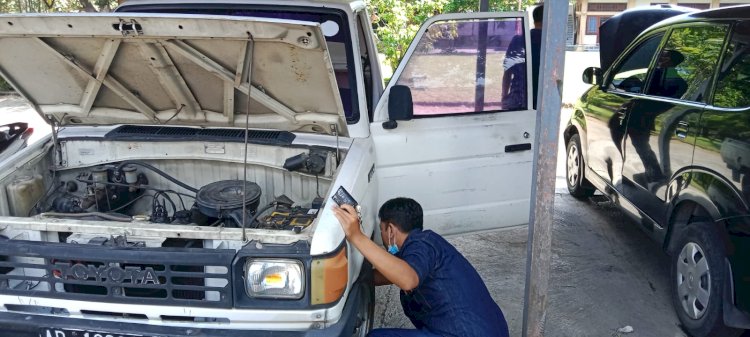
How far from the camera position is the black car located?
3225 mm

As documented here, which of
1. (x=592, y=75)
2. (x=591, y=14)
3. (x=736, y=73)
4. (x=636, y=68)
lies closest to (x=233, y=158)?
(x=736, y=73)

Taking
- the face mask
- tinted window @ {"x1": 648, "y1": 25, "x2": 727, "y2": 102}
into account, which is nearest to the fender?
tinted window @ {"x1": 648, "y1": 25, "x2": 727, "y2": 102}

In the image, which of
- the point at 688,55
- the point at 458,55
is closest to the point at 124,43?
the point at 458,55

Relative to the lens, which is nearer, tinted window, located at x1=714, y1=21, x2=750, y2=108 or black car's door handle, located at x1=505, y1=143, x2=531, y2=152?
tinted window, located at x1=714, y1=21, x2=750, y2=108

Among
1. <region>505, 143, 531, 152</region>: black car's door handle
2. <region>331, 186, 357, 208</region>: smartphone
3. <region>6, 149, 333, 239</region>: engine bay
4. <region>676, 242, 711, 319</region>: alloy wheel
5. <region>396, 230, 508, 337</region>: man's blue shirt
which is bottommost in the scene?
<region>676, 242, 711, 319</region>: alloy wheel

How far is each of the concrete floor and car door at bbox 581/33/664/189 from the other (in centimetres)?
60

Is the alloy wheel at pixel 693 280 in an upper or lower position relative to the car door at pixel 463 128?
lower

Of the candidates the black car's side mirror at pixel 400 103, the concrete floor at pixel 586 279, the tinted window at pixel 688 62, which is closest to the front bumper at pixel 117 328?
the black car's side mirror at pixel 400 103

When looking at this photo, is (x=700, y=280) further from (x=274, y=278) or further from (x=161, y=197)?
(x=161, y=197)

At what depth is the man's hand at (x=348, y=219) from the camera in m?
2.43

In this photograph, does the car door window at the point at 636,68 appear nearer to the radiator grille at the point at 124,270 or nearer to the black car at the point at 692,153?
the black car at the point at 692,153

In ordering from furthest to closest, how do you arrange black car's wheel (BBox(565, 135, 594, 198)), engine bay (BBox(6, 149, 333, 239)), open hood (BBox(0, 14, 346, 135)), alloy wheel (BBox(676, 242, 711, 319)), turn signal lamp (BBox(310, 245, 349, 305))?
black car's wheel (BBox(565, 135, 594, 198)) < alloy wheel (BBox(676, 242, 711, 319)) < engine bay (BBox(6, 149, 333, 239)) < open hood (BBox(0, 14, 346, 135)) < turn signal lamp (BBox(310, 245, 349, 305))

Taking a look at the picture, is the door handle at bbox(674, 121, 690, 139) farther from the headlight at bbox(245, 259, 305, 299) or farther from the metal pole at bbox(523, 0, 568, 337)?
the headlight at bbox(245, 259, 305, 299)

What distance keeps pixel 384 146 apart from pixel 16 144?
3985 millimetres
